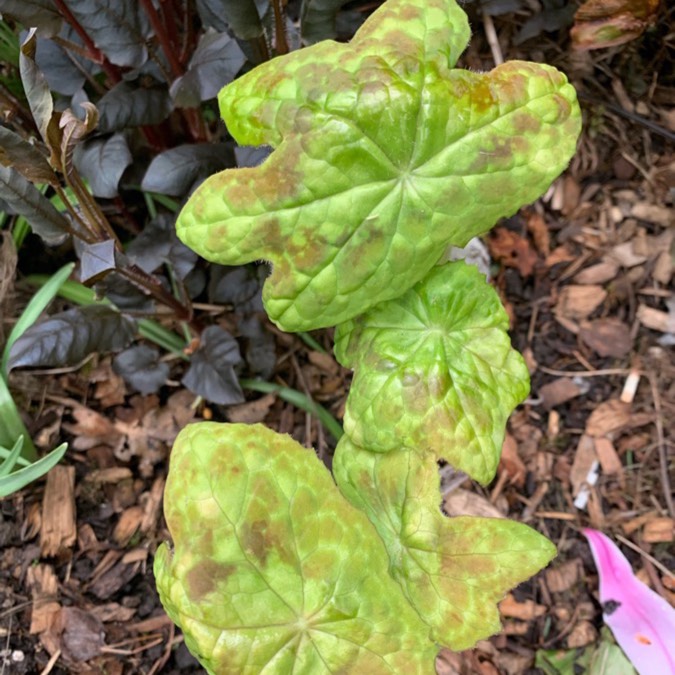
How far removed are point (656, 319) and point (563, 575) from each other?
2.19ft

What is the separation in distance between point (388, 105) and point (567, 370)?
3.38 ft

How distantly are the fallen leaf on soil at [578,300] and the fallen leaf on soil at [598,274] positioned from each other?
0.7 inches

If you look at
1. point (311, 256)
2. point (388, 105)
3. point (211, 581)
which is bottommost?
point (211, 581)

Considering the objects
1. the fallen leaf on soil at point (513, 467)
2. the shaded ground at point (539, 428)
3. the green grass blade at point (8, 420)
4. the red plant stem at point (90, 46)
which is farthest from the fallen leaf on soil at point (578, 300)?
the green grass blade at point (8, 420)

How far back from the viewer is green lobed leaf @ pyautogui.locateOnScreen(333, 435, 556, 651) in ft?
3.63

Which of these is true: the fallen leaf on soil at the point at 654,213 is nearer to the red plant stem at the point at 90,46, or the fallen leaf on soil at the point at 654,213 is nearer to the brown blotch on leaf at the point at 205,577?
the red plant stem at the point at 90,46

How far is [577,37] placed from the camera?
1583mm

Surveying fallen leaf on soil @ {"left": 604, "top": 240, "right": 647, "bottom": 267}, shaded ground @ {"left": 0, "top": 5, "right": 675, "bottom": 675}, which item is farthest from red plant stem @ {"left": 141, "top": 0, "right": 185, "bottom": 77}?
fallen leaf on soil @ {"left": 604, "top": 240, "right": 647, "bottom": 267}

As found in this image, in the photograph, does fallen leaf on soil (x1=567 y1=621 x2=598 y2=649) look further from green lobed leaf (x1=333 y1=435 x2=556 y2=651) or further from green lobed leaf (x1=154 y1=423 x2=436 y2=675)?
green lobed leaf (x1=154 y1=423 x2=436 y2=675)

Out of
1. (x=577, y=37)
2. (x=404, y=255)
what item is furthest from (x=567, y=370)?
(x=404, y=255)

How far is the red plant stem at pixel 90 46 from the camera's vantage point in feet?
4.25

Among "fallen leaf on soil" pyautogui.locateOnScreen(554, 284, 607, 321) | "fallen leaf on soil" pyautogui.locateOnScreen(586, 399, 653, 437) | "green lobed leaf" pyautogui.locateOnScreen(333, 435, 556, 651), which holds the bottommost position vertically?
"fallen leaf on soil" pyautogui.locateOnScreen(586, 399, 653, 437)

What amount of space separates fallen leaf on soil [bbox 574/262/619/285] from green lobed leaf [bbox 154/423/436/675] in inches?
43.4

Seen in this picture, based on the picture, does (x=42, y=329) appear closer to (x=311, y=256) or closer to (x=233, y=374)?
(x=233, y=374)
